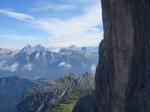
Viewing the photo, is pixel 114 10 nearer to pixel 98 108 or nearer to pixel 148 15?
pixel 148 15

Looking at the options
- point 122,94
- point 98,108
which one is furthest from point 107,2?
point 98,108

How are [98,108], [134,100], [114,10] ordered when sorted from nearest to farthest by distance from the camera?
[134,100], [114,10], [98,108]

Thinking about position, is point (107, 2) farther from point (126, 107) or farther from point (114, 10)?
point (126, 107)

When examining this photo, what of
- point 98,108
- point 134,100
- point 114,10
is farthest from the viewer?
point 98,108

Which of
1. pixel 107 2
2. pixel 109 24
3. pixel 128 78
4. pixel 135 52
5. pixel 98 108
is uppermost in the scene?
pixel 107 2

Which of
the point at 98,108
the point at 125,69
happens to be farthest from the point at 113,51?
the point at 98,108

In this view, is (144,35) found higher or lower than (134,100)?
higher

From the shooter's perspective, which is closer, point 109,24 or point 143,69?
point 143,69
